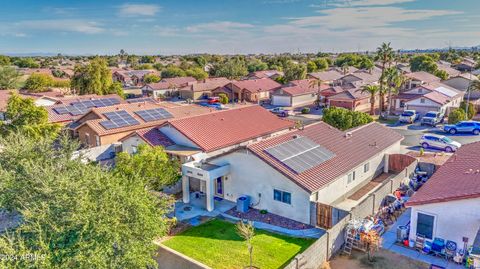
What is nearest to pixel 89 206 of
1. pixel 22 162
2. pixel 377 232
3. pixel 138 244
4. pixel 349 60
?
pixel 138 244

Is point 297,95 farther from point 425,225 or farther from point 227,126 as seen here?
point 425,225

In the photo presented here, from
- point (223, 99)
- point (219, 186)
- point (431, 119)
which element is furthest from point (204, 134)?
point (223, 99)

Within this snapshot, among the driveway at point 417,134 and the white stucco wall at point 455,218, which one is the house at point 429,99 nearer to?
the driveway at point 417,134

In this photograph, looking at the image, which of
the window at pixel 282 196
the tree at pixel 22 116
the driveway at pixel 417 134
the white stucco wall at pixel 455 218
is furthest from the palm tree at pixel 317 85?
the white stucco wall at pixel 455 218

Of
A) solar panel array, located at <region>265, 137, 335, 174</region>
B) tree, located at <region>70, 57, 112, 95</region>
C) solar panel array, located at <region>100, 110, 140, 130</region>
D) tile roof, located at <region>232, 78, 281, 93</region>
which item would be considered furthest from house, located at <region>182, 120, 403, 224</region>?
tile roof, located at <region>232, 78, 281, 93</region>

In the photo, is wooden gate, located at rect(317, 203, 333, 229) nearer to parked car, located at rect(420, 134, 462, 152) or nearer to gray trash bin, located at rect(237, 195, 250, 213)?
gray trash bin, located at rect(237, 195, 250, 213)
